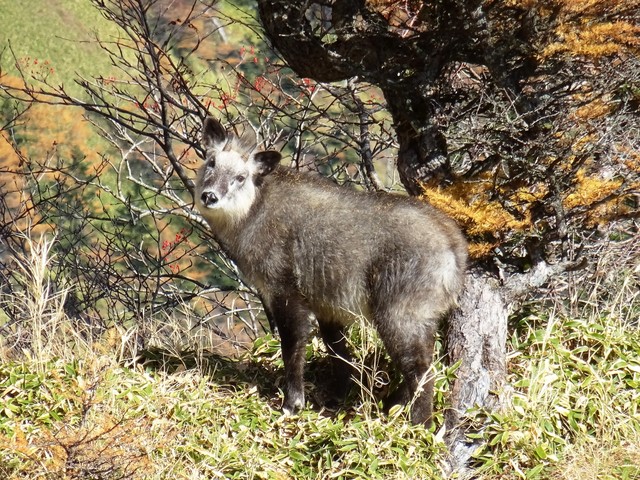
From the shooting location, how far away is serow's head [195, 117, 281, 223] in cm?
579

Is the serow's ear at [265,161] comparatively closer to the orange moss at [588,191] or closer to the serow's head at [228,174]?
the serow's head at [228,174]

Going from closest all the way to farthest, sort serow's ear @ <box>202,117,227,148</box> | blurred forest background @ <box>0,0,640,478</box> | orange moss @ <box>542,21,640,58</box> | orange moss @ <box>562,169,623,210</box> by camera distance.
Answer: orange moss @ <box>542,21,640,58</box> < blurred forest background @ <box>0,0,640,478</box> < orange moss @ <box>562,169,623,210</box> < serow's ear @ <box>202,117,227,148</box>

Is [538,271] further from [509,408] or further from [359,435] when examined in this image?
[359,435]

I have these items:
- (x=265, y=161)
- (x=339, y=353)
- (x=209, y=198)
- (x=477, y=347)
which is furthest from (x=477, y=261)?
(x=209, y=198)

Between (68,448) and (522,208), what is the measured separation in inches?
130

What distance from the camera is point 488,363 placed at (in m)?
5.81

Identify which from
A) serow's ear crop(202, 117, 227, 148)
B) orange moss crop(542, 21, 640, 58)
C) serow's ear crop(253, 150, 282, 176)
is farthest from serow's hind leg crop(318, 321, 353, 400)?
orange moss crop(542, 21, 640, 58)

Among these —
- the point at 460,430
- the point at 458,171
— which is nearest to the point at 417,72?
the point at 458,171

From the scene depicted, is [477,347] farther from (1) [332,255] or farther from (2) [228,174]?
(2) [228,174]

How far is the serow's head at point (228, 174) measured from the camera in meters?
5.79

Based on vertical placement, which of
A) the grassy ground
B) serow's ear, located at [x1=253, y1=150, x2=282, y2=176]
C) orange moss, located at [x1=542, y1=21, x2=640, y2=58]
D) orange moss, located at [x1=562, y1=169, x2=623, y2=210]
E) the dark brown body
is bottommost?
the grassy ground

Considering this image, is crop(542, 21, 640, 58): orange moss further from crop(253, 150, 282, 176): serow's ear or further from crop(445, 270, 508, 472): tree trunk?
crop(253, 150, 282, 176): serow's ear

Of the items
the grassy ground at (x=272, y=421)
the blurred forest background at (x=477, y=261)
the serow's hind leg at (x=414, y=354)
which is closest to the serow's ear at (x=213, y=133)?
the blurred forest background at (x=477, y=261)

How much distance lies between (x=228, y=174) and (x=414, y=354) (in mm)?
1822
